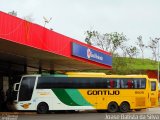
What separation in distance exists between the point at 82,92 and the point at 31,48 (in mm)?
4565

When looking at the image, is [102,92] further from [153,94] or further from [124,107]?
[153,94]

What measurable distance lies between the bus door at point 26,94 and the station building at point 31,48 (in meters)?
1.79

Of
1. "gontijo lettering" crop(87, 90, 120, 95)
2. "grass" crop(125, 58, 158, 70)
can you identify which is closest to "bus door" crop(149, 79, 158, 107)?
"gontijo lettering" crop(87, 90, 120, 95)

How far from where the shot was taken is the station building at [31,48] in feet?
77.3

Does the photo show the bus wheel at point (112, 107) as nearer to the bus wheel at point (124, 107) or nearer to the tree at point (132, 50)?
the bus wheel at point (124, 107)

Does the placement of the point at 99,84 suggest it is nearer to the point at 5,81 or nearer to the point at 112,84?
the point at 112,84

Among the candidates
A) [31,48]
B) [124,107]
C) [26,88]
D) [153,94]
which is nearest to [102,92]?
[124,107]

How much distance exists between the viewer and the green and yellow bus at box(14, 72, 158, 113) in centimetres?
2812

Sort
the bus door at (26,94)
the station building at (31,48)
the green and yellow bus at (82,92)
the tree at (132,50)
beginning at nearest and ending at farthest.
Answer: the station building at (31,48), the bus door at (26,94), the green and yellow bus at (82,92), the tree at (132,50)

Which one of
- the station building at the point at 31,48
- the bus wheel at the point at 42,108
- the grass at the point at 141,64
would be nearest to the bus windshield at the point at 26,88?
the bus wheel at the point at 42,108

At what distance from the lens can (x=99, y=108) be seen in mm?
29359

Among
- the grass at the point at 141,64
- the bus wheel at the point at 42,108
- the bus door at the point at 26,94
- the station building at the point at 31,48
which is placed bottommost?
the bus wheel at the point at 42,108

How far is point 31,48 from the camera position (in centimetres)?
2638

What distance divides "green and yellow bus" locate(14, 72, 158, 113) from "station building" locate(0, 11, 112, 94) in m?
1.81
